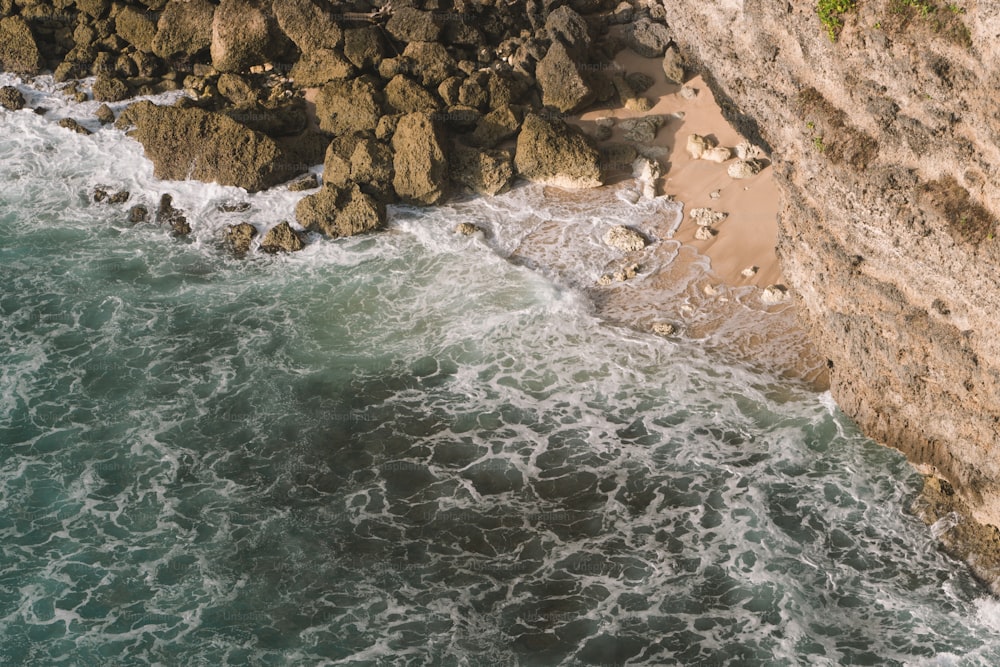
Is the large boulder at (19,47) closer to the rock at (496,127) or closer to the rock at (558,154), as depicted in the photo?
the rock at (496,127)

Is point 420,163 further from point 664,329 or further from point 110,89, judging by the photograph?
point 110,89

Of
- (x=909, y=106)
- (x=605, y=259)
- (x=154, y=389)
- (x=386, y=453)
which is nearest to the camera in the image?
(x=909, y=106)

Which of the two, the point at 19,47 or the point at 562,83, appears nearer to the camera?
the point at 562,83

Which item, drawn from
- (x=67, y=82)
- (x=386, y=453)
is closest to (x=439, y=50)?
(x=67, y=82)

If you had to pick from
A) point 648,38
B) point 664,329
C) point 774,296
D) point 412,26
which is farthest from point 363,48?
point 774,296

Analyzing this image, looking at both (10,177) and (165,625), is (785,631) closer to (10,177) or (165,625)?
(165,625)

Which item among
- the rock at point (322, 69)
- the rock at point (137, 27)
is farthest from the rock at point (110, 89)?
the rock at point (322, 69)
